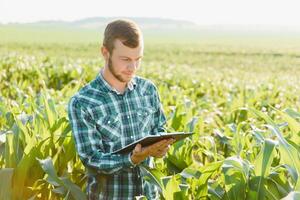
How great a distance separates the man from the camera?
2.58 metres

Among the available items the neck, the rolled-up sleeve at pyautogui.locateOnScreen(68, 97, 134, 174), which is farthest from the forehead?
the rolled-up sleeve at pyautogui.locateOnScreen(68, 97, 134, 174)

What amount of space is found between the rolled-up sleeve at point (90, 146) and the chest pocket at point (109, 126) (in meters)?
0.03

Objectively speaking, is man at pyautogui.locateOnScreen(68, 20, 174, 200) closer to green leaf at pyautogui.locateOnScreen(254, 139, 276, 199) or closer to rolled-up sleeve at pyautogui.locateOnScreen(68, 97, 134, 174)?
rolled-up sleeve at pyautogui.locateOnScreen(68, 97, 134, 174)

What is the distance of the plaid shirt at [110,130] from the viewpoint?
8.61ft

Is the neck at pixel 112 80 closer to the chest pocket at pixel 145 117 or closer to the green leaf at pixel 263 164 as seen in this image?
the chest pocket at pixel 145 117

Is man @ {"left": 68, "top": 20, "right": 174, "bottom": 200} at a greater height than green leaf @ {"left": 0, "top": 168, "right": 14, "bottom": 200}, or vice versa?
man @ {"left": 68, "top": 20, "right": 174, "bottom": 200}

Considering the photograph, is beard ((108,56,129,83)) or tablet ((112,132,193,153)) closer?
tablet ((112,132,193,153))

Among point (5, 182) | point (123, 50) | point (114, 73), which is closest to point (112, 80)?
point (114, 73)

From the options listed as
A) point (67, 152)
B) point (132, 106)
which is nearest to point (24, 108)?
point (67, 152)

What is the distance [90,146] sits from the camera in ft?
8.61

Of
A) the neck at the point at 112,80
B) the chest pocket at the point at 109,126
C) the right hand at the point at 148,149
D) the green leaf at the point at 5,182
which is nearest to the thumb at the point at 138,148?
the right hand at the point at 148,149

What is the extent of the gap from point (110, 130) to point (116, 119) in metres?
0.06

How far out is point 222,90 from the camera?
314 inches

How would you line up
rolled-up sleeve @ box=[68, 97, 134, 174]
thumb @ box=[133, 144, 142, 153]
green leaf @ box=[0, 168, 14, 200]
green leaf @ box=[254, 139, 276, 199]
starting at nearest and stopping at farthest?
green leaf @ box=[254, 139, 276, 199] < thumb @ box=[133, 144, 142, 153] < rolled-up sleeve @ box=[68, 97, 134, 174] < green leaf @ box=[0, 168, 14, 200]
